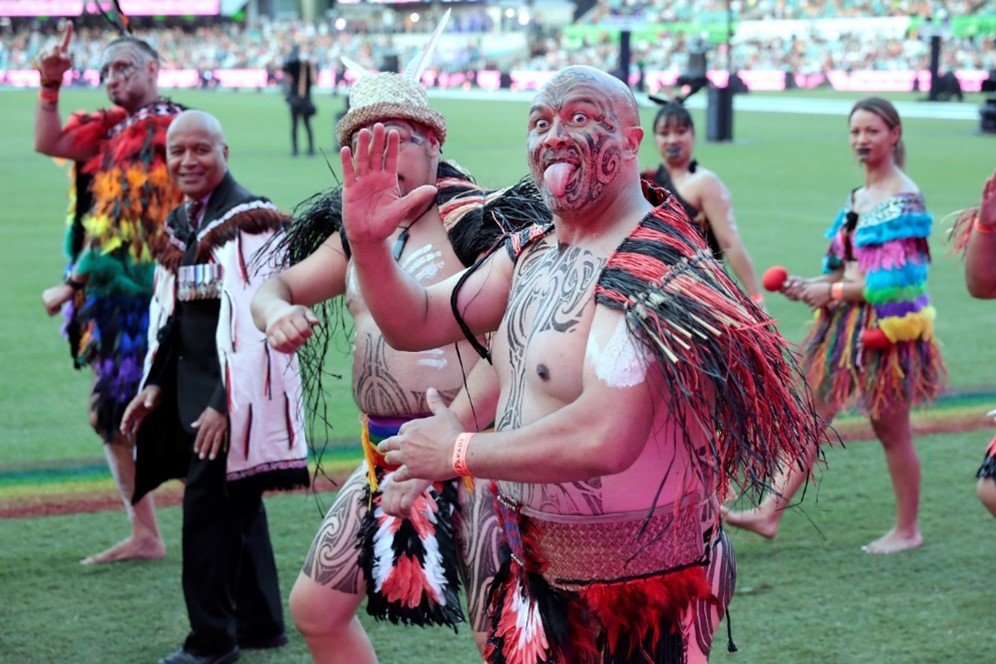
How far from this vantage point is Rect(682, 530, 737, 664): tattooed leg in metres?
3.04

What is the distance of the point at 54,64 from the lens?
→ 605 cm

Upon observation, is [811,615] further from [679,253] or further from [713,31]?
[713,31]

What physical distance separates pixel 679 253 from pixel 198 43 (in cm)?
6654

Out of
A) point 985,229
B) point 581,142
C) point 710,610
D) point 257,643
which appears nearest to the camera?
point 581,142

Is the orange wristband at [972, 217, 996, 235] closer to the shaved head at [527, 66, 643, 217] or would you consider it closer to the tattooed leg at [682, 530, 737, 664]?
the tattooed leg at [682, 530, 737, 664]

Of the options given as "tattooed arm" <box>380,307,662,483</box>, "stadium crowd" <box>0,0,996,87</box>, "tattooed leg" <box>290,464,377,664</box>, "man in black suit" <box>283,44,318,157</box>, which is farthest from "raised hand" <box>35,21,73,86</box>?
"stadium crowd" <box>0,0,996,87</box>

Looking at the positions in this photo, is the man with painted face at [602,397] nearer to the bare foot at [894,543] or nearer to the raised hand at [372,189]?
the raised hand at [372,189]

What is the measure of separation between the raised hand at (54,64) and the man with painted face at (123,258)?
37cm

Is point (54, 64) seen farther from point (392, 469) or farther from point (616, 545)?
point (616, 545)

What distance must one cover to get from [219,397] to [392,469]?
1.14 meters

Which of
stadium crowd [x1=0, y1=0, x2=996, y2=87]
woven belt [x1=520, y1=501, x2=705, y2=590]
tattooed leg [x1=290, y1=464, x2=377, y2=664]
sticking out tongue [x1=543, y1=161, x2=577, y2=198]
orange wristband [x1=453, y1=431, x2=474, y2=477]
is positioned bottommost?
stadium crowd [x1=0, y1=0, x2=996, y2=87]

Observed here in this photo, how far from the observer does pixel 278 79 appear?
158 feet

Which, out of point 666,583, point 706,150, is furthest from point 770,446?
point 706,150

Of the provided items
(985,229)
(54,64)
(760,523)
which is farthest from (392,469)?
(54,64)
